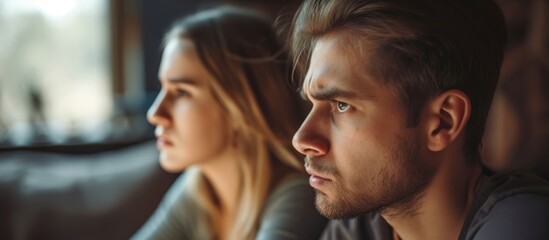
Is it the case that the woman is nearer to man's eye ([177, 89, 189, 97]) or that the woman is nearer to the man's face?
man's eye ([177, 89, 189, 97])

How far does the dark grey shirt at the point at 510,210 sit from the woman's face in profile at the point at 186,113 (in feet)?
1.44

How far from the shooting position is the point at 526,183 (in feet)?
1.89

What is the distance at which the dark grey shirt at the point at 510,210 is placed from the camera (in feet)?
1.69

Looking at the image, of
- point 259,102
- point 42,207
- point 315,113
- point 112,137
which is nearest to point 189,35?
point 259,102

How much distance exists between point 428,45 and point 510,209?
0.16m

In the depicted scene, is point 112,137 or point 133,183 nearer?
point 133,183

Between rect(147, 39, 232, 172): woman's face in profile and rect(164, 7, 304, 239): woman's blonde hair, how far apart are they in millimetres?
15

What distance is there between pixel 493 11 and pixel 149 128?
45.8 inches

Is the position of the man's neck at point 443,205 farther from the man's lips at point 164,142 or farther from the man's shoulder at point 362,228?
the man's lips at point 164,142

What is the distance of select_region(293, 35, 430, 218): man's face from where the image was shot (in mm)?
561

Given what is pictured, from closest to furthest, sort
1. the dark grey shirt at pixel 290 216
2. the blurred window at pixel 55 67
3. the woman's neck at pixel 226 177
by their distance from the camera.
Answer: the dark grey shirt at pixel 290 216 < the woman's neck at pixel 226 177 < the blurred window at pixel 55 67

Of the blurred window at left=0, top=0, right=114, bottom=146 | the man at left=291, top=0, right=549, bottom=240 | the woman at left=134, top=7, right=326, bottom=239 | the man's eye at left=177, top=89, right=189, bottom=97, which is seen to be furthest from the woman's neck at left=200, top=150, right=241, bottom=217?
the blurred window at left=0, top=0, right=114, bottom=146

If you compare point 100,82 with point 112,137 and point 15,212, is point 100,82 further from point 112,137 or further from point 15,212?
point 15,212

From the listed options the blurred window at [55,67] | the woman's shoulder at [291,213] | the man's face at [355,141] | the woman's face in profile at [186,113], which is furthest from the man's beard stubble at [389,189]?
the blurred window at [55,67]
